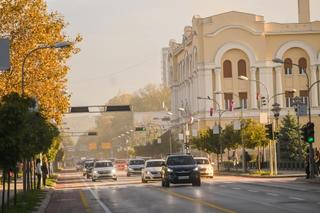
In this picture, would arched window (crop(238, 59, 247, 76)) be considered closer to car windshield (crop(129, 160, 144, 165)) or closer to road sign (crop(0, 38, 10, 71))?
car windshield (crop(129, 160, 144, 165))

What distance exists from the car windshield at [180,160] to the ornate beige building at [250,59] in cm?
7557

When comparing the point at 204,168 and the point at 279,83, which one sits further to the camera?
the point at 279,83

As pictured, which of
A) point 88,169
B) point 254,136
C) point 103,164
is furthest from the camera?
point 88,169

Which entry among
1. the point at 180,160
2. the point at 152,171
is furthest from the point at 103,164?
the point at 180,160

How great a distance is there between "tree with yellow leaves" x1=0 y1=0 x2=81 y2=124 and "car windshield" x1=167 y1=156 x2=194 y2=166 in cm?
780

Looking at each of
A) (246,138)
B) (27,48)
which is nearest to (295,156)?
(246,138)

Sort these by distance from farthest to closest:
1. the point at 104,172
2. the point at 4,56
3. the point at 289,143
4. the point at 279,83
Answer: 1. the point at 279,83
2. the point at 289,143
3. the point at 104,172
4. the point at 4,56

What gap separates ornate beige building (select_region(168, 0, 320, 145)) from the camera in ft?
406

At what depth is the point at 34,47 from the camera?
47.0 m

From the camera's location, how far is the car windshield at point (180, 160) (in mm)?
46906

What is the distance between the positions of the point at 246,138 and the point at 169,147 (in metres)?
66.3

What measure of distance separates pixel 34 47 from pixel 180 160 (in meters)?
10.5

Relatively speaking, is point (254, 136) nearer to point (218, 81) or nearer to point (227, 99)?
point (218, 81)

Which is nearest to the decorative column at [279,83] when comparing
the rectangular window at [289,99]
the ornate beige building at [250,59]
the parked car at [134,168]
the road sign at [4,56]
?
the ornate beige building at [250,59]
